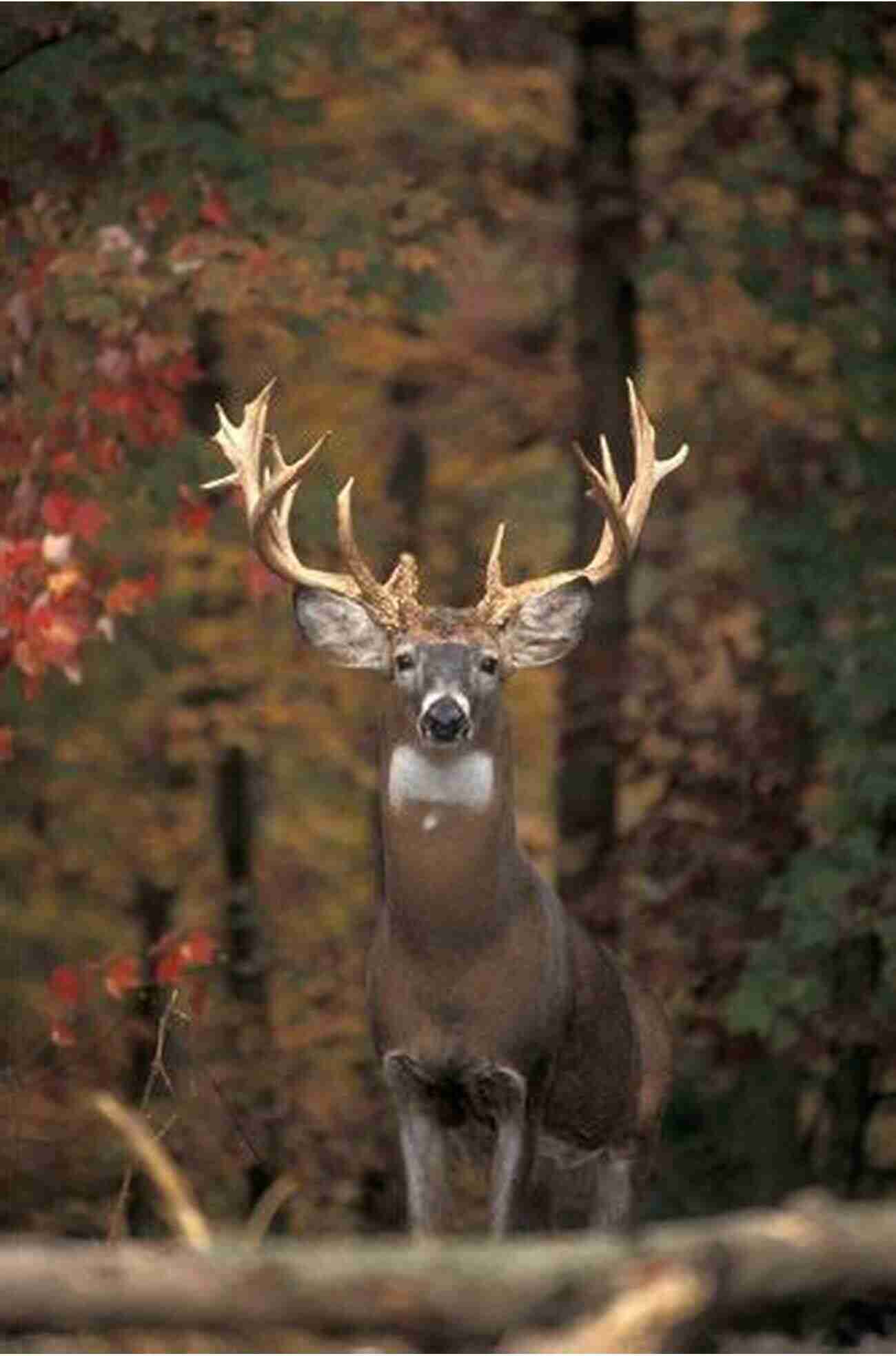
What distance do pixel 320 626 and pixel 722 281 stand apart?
8890mm

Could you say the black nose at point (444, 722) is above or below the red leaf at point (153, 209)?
below

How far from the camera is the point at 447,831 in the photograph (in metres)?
8.33

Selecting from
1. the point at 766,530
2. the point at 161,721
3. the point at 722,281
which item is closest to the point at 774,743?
the point at 766,530

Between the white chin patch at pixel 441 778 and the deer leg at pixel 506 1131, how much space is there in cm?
63

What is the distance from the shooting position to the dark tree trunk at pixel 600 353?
1483 cm

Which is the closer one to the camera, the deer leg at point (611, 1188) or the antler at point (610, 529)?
the antler at point (610, 529)

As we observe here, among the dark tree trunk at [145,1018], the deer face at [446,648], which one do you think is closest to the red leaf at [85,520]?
the dark tree trunk at [145,1018]

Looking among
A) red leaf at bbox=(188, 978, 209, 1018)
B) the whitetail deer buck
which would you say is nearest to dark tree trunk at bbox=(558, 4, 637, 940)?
red leaf at bbox=(188, 978, 209, 1018)

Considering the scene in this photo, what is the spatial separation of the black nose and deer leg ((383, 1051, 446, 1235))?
2.82ft

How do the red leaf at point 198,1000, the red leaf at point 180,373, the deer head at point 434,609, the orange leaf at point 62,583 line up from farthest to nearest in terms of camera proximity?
the red leaf at point 198,1000, the red leaf at point 180,373, the orange leaf at point 62,583, the deer head at point 434,609

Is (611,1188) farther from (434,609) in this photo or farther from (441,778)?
(434,609)

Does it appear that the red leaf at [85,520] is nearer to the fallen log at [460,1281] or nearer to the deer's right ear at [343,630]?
the deer's right ear at [343,630]

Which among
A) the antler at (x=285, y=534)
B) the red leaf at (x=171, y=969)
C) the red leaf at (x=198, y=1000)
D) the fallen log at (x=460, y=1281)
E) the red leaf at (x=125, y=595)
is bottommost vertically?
the red leaf at (x=198, y=1000)

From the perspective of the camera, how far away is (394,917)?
28.1ft
